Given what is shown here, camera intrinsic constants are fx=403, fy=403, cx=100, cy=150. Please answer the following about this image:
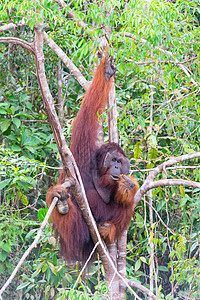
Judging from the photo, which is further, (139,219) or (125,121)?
(139,219)

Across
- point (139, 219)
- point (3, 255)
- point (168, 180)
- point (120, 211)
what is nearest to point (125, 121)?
point (168, 180)

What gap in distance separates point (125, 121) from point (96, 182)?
615 mm

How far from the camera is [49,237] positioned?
3.63m

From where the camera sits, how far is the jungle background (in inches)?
103

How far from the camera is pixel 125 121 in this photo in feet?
9.52

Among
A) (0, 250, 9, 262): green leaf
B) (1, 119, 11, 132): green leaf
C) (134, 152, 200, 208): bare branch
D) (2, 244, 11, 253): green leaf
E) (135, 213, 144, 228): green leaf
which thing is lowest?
(0, 250, 9, 262): green leaf

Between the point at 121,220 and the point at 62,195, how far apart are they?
0.91m

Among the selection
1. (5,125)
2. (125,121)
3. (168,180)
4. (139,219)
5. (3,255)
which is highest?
(5,125)

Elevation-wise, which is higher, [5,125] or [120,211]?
[5,125]

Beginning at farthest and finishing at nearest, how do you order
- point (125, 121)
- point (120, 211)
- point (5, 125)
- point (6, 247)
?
point (5, 125) < point (6, 247) < point (120, 211) < point (125, 121)

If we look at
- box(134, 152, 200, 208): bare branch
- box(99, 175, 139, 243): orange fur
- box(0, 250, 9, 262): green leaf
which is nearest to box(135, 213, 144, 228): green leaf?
box(99, 175, 139, 243): orange fur

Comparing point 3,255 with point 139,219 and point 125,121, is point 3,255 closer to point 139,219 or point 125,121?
point 139,219

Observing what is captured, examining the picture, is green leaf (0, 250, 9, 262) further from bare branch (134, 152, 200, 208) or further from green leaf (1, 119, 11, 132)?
bare branch (134, 152, 200, 208)

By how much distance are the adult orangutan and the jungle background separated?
0.62ft
